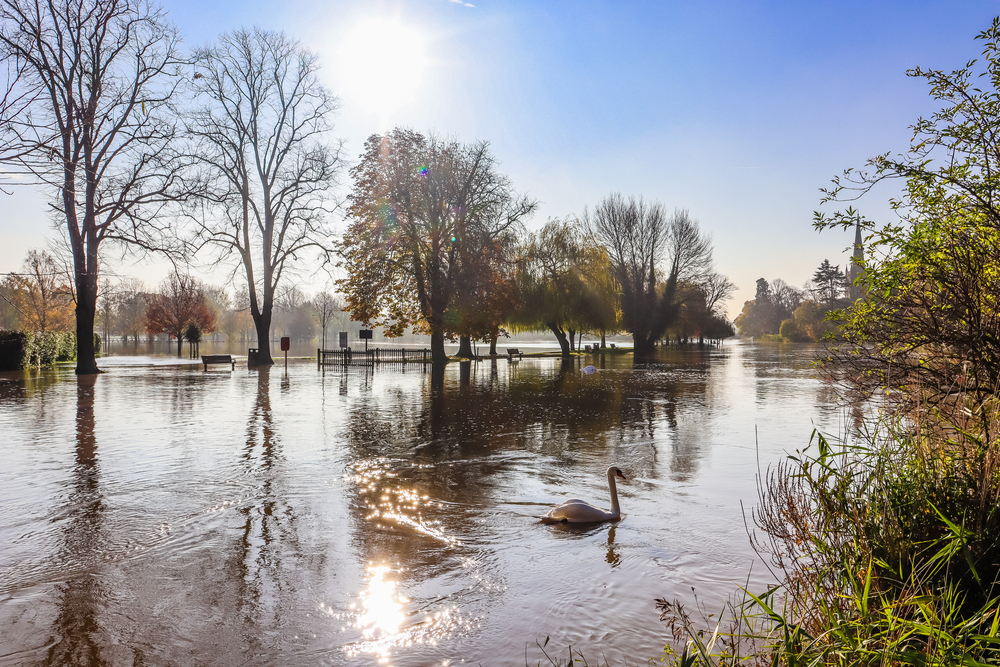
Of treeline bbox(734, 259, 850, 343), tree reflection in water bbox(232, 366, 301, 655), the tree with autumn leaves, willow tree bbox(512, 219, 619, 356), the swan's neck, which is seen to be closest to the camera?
tree reflection in water bbox(232, 366, 301, 655)

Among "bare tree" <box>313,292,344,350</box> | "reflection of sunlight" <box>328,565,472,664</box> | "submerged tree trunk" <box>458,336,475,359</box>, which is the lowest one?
"reflection of sunlight" <box>328,565,472,664</box>

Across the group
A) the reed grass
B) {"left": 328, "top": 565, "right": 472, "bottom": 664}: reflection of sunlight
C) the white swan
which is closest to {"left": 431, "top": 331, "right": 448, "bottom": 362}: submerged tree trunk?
the white swan

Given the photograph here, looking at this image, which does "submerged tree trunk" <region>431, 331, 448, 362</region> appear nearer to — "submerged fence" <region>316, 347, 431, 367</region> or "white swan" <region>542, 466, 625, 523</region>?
"submerged fence" <region>316, 347, 431, 367</region>

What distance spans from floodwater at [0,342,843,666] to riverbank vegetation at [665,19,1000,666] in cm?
92

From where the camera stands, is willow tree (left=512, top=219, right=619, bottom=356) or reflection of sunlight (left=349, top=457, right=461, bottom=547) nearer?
reflection of sunlight (left=349, top=457, right=461, bottom=547)

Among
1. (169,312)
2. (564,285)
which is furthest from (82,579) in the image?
(169,312)

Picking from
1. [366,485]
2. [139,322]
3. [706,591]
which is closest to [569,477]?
[366,485]

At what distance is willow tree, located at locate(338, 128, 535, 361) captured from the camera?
32969 mm

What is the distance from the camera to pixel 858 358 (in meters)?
6.16

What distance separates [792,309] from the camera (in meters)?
120

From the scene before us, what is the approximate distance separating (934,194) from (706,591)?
4329 mm

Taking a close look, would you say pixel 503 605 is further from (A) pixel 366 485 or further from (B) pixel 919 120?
(B) pixel 919 120

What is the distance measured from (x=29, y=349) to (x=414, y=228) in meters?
18.7

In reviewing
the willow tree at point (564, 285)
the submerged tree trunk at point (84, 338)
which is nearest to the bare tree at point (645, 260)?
the willow tree at point (564, 285)
